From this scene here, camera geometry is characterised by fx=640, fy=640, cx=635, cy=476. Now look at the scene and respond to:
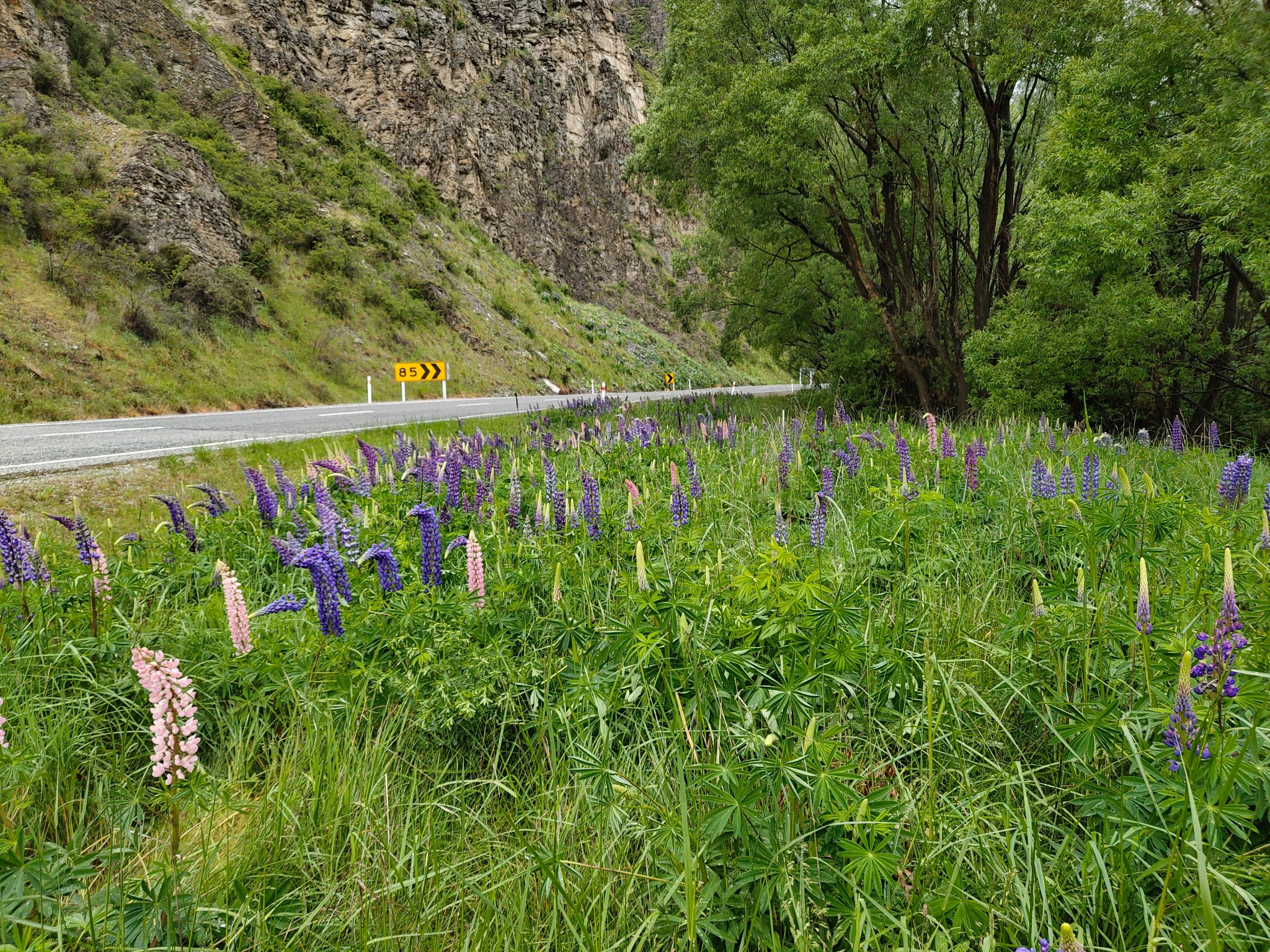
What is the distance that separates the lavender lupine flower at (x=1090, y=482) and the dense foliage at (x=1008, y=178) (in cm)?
663

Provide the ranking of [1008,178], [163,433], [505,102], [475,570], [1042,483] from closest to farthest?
[475,570], [1042,483], [163,433], [1008,178], [505,102]

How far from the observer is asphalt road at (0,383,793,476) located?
Answer: 783cm

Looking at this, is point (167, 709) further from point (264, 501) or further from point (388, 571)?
point (264, 501)

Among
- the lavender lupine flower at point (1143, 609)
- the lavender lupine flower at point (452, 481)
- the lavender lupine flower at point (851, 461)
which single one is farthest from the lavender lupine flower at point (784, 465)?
the lavender lupine flower at point (1143, 609)

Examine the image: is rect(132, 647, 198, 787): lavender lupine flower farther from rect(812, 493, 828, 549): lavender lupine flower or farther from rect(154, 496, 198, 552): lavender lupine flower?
rect(154, 496, 198, 552): lavender lupine flower

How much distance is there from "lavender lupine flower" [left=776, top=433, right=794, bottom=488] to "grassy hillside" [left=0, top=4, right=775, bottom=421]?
55.9ft

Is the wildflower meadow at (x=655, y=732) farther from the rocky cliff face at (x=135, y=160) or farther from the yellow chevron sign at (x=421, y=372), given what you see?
the rocky cliff face at (x=135, y=160)

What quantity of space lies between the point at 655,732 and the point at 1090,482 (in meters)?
3.12

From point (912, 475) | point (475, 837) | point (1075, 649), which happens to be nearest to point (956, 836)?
point (1075, 649)

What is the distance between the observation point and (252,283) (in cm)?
2491

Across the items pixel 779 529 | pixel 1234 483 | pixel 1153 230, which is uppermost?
pixel 1153 230

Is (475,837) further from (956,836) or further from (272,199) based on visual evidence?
(272,199)

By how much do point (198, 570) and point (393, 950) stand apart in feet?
8.99

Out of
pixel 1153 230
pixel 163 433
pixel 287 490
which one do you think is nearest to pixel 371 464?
pixel 287 490
